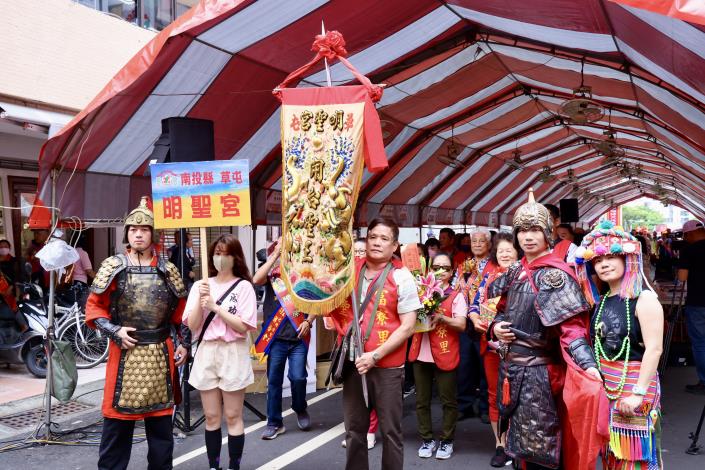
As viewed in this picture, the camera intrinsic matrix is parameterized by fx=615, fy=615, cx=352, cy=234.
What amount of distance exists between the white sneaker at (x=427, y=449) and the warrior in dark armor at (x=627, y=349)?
6.29 ft

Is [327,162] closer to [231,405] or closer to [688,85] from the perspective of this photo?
[231,405]

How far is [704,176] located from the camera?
12.4 metres

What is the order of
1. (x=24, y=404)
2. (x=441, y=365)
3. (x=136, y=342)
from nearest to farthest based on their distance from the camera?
1. (x=136, y=342)
2. (x=441, y=365)
3. (x=24, y=404)

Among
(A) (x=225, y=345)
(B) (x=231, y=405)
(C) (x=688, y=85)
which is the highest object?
(C) (x=688, y=85)

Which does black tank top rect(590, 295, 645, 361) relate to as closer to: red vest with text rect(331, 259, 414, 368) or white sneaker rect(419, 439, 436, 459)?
red vest with text rect(331, 259, 414, 368)

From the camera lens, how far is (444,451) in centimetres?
Result: 512

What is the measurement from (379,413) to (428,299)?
126 centimetres

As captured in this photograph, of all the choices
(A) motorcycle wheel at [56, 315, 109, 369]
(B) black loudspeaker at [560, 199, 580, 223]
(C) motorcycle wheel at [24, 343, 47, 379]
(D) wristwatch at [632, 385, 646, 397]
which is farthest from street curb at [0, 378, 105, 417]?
(B) black loudspeaker at [560, 199, 580, 223]

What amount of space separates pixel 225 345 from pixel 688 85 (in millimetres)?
4802

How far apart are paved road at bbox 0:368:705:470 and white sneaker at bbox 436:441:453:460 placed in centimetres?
6

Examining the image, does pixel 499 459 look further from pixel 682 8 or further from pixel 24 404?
pixel 24 404

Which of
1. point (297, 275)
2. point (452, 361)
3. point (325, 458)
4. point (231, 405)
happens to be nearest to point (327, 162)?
point (297, 275)

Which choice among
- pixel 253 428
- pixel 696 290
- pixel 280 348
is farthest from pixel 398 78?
pixel 253 428

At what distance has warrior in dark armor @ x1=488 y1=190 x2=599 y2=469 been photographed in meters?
3.45
